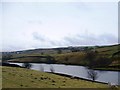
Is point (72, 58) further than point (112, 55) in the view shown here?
Yes

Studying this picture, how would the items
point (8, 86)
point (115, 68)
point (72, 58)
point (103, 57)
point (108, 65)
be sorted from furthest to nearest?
point (72, 58) → point (103, 57) → point (108, 65) → point (115, 68) → point (8, 86)

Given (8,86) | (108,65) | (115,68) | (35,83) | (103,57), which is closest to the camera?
(8,86)

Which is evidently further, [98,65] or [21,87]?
[98,65]

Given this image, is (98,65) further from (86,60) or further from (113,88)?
(113,88)

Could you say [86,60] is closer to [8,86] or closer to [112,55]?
[112,55]

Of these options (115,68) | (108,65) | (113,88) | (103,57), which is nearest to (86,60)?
(103,57)

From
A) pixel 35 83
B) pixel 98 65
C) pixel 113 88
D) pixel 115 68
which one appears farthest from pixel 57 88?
pixel 98 65

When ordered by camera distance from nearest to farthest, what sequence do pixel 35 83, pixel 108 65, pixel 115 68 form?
pixel 35 83, pixel 115 68, pixel 108 65

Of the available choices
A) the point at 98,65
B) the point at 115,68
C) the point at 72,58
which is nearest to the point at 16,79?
the point at 115,68

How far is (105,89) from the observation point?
26.9m

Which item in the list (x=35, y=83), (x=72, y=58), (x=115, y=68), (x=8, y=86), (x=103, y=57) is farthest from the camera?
(x=72, y=58)

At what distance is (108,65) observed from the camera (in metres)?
119

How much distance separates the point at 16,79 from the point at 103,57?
4355 inches

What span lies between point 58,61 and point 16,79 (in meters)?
114
